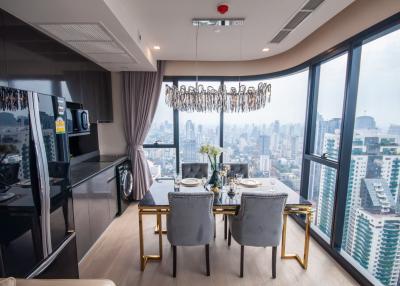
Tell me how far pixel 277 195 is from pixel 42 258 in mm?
2000

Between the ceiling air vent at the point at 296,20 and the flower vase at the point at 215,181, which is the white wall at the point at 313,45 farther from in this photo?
the flower vase at the point at 215,181

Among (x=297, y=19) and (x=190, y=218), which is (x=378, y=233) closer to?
(x=190, y=218)

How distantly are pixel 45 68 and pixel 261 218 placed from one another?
283 centimetres

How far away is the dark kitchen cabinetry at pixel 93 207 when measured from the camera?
2326 millimetres

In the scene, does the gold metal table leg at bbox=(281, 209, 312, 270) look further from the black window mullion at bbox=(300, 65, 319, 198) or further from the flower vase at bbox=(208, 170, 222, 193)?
the black window mullion at bbox=(300, 65, 319, 198)

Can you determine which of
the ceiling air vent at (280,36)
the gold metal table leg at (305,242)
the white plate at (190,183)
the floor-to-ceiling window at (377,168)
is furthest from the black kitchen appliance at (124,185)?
the floor-to-ceiling window at (377,168)

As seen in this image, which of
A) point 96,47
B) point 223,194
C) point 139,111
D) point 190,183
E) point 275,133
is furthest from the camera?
point 275,133

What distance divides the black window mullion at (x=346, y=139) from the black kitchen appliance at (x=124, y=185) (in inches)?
127

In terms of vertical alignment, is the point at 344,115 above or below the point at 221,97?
below

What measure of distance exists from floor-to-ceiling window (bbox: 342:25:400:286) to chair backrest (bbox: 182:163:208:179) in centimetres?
195

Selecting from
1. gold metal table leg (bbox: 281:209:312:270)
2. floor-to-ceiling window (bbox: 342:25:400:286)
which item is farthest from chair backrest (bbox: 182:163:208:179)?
floor-to-ceiling window (bbox: 342:25:400:286)

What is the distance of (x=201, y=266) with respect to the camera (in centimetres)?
240

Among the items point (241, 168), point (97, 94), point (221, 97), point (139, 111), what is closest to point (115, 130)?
point (139, 111)

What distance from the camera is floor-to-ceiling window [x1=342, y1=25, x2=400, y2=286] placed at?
6.24 ft
